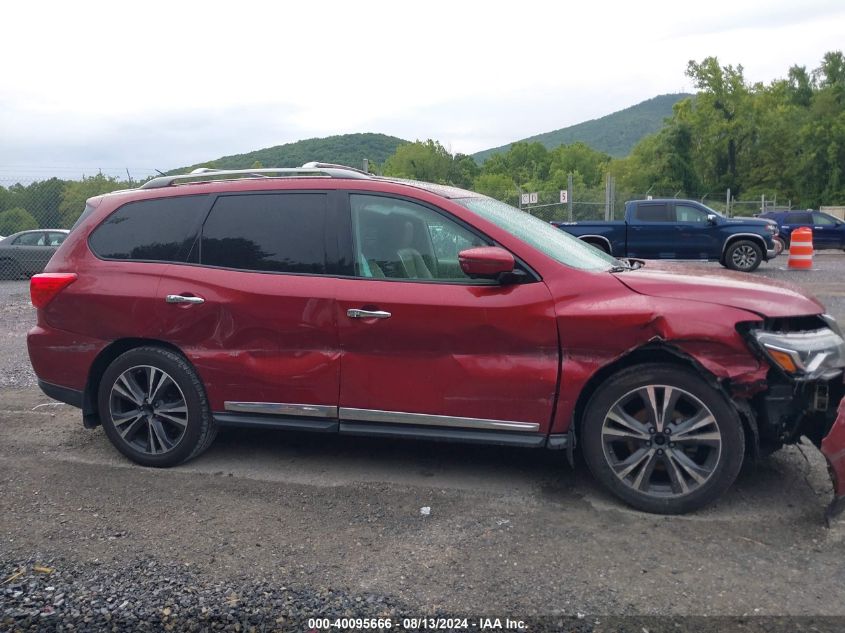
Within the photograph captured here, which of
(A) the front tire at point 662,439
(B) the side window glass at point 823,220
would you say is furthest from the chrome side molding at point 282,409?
(B) the side window glass at point 823,220

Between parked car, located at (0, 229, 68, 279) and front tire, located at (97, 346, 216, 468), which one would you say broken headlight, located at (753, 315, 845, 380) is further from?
parked car, located at (0, 229, 68, 279)

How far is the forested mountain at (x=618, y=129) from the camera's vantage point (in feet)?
572

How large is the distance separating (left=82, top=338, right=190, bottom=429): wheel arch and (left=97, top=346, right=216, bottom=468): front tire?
0.07 meters

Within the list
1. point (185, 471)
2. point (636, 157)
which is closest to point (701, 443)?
point (185, 471)

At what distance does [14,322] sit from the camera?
11.6 meters

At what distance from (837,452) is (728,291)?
913 millimetres

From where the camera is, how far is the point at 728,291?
3.87 m

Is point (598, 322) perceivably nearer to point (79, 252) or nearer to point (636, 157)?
point (79, 252)

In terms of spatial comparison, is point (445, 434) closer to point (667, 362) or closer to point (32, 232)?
point (667, 362)

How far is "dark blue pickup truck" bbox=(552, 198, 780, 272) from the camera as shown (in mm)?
18000

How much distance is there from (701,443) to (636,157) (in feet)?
275

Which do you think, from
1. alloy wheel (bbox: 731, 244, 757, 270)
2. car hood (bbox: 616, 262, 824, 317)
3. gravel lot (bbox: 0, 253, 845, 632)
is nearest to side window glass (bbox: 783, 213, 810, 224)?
alloy wheel (bbox: 731, 244, 757, 270)

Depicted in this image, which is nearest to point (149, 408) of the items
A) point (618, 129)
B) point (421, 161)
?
point (421, 161)

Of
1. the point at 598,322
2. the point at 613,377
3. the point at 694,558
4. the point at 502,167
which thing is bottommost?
the point at 694,558
